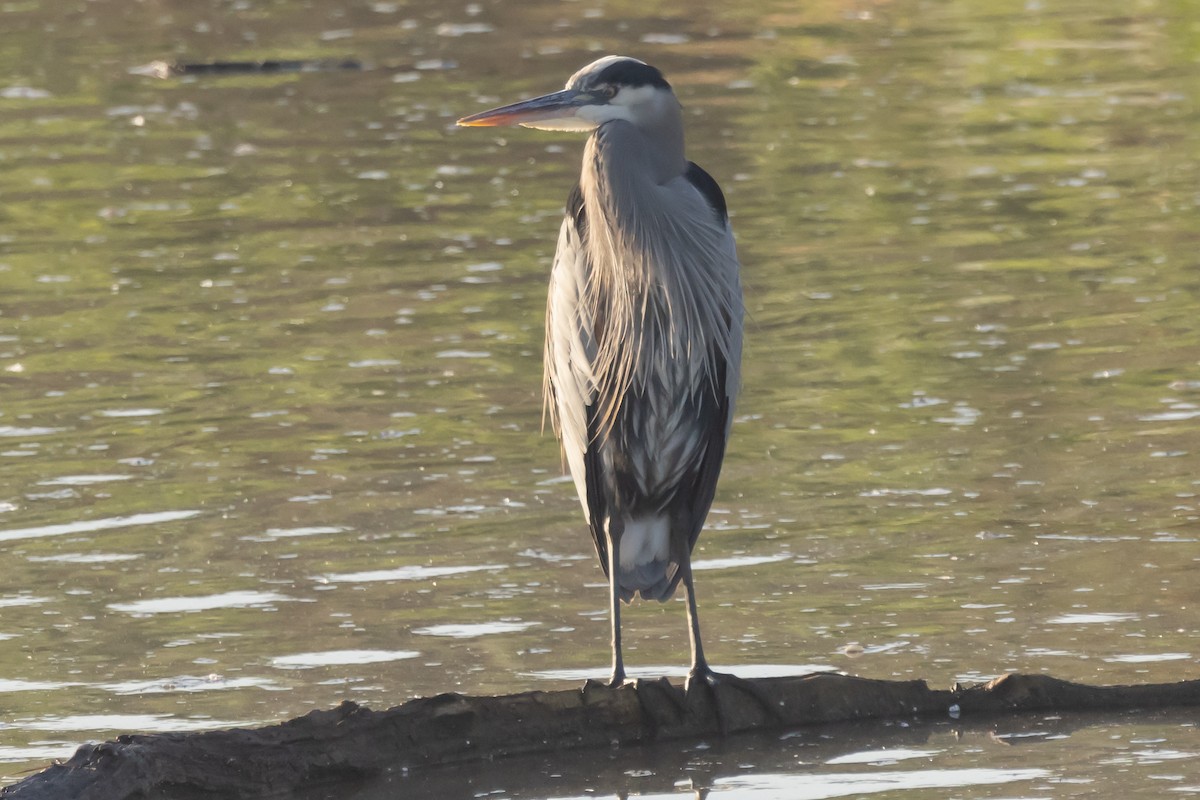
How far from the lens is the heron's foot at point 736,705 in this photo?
5.78 m

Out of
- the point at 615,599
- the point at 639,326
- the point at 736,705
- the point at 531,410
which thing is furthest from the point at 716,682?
the point at 531,410

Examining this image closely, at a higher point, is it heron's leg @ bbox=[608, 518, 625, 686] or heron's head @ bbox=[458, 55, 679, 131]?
heron's head @ bbox=[458, 55, 679, 131]

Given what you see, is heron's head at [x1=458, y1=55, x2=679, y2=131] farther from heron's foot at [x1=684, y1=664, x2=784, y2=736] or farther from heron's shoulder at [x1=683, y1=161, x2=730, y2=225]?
heron's foot at [x1=684, y1=664, x2=784, y2=736]

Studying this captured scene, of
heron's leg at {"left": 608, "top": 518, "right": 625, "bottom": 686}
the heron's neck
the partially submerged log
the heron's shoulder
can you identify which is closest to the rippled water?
the partially submerged log

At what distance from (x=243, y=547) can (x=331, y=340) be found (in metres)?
3.30

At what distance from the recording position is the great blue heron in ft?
19.7

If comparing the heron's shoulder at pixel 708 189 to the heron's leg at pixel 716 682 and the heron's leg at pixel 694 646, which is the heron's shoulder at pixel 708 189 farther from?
the heron's leg at pixel 716 682

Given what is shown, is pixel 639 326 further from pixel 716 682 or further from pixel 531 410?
pixel 531 410

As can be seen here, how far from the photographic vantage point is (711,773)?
5.57 metres

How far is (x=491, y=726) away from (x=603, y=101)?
5.86 ft

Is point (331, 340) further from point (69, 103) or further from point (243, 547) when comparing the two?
point (69, 103)

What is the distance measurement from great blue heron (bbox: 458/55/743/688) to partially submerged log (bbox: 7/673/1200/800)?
0.62ft

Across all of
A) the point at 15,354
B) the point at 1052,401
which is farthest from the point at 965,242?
the point at 15,354

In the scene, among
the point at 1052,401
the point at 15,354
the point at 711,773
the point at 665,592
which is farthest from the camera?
the point at 15,354
